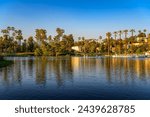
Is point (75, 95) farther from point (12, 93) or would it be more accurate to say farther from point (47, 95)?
point (12, 93)

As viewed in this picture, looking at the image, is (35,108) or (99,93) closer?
(35,108)

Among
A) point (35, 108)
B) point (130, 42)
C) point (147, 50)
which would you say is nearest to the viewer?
point (35, 108)

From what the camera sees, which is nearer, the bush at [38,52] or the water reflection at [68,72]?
the water reflection at [68,72]

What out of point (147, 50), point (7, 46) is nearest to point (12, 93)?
point (147, 50)

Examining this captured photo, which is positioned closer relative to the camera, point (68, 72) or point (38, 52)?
point (68, 72)

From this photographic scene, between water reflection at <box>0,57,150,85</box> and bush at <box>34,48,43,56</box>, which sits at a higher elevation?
bush at <box>34,48,43,56</box>

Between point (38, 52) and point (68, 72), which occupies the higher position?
point (38, 52)

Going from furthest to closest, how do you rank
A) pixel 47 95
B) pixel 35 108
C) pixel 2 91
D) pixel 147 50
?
pixel 147 50 < pixel 2 91 < pixel 47 95 < pixel 35 108

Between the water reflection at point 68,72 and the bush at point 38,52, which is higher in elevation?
the bush at point 38,52

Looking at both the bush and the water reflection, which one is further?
the bush

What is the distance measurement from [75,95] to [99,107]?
9482 mm

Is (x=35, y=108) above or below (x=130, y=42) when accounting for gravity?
below

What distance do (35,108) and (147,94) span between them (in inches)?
584

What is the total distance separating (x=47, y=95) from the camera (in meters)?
27.0
